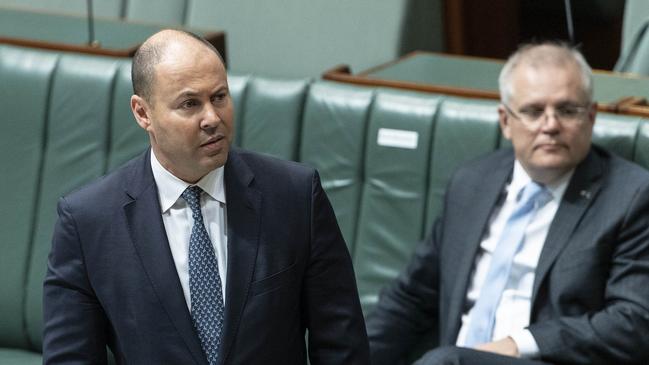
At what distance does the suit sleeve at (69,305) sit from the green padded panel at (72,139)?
112cm

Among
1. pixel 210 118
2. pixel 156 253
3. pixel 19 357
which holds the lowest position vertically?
pixel 19 357

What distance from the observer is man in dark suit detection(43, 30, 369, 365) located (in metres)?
1.89

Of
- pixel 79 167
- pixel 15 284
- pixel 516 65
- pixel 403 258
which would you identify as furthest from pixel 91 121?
pixel 516 65

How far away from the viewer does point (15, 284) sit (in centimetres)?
301

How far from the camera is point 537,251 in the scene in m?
2.52

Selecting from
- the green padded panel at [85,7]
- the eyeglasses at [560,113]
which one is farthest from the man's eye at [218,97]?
the green padded panel at [85,7]

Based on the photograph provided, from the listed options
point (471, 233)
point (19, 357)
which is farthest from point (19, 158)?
point (471, 233)

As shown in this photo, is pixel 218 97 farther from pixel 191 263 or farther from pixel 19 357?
pixel 19 357

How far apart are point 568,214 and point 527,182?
0.13 m

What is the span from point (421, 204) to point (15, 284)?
3.27ft

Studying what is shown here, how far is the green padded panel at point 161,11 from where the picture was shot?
419cm

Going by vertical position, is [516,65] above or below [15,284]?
above

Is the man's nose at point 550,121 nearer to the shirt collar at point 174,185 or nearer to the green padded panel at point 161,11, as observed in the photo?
the shirt collar at point 174,185

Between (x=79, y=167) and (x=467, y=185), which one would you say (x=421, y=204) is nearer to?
(x=467, y=185)
